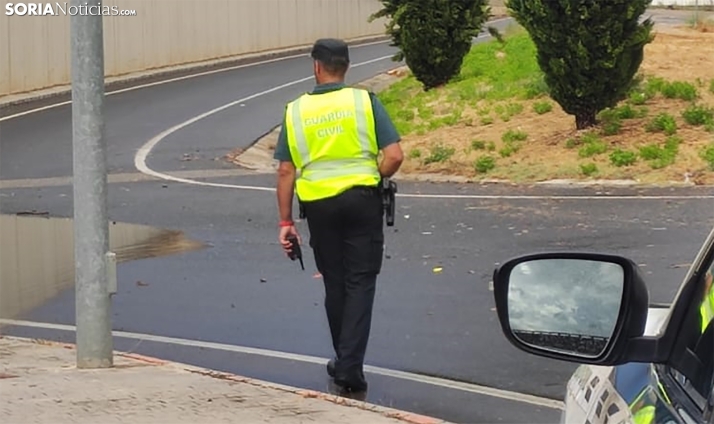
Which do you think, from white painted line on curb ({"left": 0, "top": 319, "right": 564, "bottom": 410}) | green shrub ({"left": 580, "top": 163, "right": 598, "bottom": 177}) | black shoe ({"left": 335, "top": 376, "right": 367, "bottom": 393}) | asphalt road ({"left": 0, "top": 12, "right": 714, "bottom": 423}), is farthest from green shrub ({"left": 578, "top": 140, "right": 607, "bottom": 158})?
black shoe ({"left": 335, "top": 376, "right": 367, "bottom": 393})

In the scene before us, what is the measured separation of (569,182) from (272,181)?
399cm

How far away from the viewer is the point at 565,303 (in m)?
2.76

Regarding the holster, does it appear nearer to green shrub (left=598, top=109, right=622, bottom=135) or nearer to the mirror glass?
the mirror glass

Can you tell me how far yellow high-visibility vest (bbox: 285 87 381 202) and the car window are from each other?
444 cm

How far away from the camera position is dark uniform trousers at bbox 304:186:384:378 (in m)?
7.04

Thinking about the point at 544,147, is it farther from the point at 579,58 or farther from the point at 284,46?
the point at 284,46

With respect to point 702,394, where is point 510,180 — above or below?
below

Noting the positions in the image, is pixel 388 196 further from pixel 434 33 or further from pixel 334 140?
pixel 434 33

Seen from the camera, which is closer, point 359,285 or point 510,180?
point 359,285

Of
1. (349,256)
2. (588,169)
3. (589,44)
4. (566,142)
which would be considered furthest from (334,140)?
(566,142)

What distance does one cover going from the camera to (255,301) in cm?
973

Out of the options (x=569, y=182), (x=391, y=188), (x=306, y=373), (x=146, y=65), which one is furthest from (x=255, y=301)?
(x=146, y=65)

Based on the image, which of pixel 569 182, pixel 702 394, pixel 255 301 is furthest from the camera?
pixel 569 182

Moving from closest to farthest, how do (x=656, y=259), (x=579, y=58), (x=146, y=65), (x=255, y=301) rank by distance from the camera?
1. (x=255, y=301)
2. (x=656, y=259)
3. (x=579, y=58)
4. (x=146, y=65)
